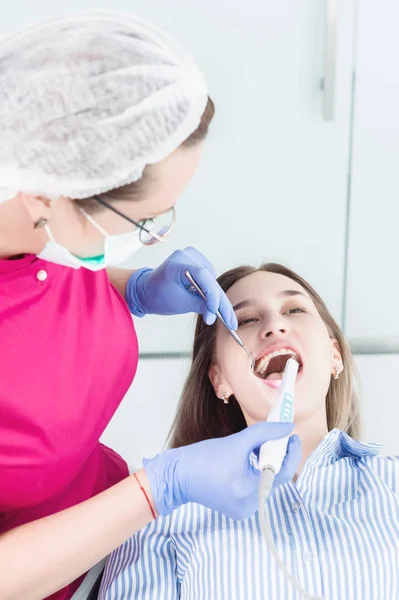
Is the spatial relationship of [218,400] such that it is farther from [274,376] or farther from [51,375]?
[51,375]

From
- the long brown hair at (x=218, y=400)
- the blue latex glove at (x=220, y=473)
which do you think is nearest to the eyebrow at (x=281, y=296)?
the long brown hair at (x=218, y=400)

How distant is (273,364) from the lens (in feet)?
5.63

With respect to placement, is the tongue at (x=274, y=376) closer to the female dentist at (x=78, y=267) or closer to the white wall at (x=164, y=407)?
the female dentist at (x=78, y=267)

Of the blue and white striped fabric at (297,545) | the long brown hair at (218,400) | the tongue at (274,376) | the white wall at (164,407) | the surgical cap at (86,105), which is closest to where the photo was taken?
the surgical cap at (86,105)

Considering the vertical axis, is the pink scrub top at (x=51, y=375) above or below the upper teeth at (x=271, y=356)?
above

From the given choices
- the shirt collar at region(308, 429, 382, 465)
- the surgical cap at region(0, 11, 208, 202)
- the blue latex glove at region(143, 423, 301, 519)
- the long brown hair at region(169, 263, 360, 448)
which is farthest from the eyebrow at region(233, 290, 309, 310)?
the surgical cap at region(0, 11, 208, 202)

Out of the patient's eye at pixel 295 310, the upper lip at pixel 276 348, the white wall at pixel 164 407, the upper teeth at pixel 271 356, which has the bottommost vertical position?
the white wall at pixel 164 407

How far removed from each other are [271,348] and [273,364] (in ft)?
0.53

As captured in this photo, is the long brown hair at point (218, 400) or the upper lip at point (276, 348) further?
the long brown hair at point (218, 400)

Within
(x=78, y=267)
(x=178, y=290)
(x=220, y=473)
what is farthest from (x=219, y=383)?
(x=78, y=267)

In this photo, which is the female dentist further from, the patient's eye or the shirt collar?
the patient's eye

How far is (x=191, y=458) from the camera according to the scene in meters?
1.25

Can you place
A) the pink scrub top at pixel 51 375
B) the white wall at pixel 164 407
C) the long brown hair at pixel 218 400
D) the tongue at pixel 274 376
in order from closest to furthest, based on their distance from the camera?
the pink scrub top at pixel 51 375
the tongue at pixel 274 376
the long brown hair at pixel 218 400
the white wall at pixel 164 407

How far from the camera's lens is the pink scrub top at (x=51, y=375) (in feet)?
3.98
